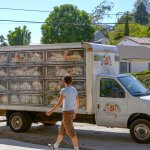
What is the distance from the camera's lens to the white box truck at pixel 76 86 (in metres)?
12.5

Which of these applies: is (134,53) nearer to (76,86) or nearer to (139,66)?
(139,66)

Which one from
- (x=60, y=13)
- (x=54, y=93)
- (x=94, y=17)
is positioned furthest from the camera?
(x=94, y=17)

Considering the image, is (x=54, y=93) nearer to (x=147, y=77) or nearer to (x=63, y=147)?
(x=63, y=147)

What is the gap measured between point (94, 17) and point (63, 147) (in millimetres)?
88657

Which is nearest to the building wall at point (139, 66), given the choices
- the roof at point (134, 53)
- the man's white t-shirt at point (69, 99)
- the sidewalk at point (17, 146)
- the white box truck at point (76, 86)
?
the roof at point (134, 53)

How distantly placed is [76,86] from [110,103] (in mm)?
1239

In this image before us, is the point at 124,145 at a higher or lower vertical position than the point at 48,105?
lower

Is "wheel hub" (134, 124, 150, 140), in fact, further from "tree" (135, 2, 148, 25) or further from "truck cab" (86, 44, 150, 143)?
"tree" (135, 2, 148, 25)

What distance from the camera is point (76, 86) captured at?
13367 mm

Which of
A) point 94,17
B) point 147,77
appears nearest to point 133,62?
point 147,77

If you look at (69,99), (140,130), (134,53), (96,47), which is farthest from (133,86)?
(134,53)

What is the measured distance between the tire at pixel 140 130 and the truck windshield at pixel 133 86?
0.81 m

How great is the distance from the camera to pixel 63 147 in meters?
11.8

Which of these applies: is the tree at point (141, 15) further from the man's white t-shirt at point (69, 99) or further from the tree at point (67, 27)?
the man's white t-shirt at point (69, 99)
